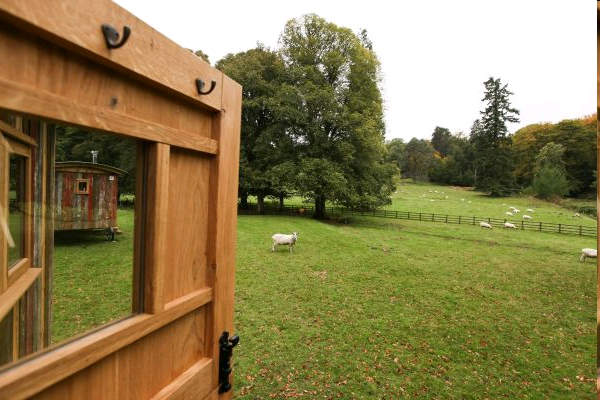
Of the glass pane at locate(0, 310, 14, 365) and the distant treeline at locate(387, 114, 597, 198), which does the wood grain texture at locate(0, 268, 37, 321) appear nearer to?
the glass pane at locate(0, 310, 14, 365)

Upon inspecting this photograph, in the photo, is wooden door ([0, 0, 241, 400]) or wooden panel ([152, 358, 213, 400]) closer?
wooden door ([0, 0, 241, 400])

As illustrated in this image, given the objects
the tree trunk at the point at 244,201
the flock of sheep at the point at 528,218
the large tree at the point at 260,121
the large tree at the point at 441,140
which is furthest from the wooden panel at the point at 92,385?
the large tree at the point at 441,140

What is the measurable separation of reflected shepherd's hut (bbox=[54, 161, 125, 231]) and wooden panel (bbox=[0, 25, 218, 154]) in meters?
0.25

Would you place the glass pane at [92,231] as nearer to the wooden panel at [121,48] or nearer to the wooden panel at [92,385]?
the wooden panel at [92,385]

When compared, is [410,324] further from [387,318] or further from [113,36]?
[113,36]

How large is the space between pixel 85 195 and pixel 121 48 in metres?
0.49

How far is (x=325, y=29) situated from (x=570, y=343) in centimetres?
2215

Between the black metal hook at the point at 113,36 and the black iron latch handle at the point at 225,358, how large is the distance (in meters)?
1.40

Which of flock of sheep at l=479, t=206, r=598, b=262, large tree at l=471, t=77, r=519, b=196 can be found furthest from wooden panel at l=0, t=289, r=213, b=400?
large tree at l=471, t=77, r=519, b=196

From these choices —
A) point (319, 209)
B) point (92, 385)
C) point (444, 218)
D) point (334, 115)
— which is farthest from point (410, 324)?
point (444, 218)

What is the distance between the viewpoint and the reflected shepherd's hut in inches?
46.9

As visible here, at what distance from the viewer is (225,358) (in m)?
1.75

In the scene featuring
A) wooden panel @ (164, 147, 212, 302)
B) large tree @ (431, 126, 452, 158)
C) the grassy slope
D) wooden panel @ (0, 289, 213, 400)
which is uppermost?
large tree @ (431, 126, 452, 158)

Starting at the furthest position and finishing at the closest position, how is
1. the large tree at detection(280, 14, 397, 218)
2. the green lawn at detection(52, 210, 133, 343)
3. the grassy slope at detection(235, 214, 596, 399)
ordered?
the large tree at detection(280, 14, 397, 218) → the grassy slope at detection(235, 214, 596, 399) → the green lawn at detection(52, 210, 133, 343)
